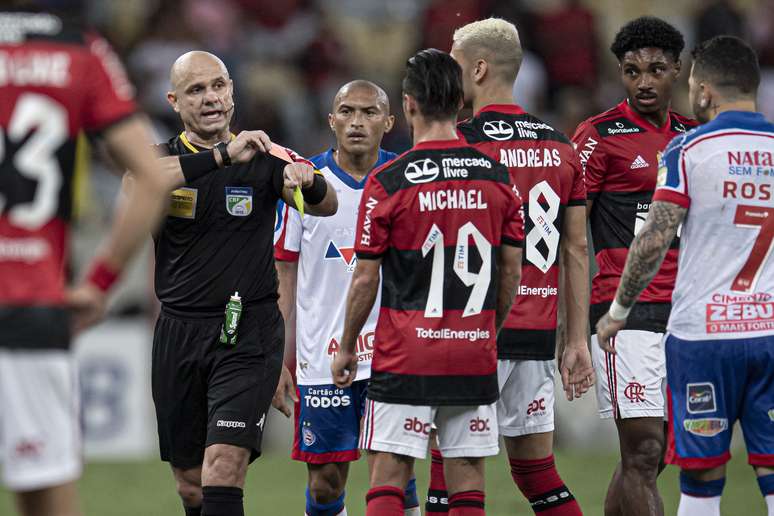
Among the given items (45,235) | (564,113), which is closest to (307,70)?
(564,113)

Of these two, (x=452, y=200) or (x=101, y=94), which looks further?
(x=452, y=200)

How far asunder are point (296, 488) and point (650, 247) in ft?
21.0

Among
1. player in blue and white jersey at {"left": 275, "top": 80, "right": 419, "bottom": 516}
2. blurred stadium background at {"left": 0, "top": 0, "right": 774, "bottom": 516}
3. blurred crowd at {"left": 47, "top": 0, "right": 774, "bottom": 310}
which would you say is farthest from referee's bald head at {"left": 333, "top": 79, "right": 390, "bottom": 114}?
blurred crowd at {"left": 47, "top": 0, "right": 774, "bottom": 310}

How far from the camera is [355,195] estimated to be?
8.01 m

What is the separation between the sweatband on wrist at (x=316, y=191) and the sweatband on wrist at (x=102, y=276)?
7.74ft

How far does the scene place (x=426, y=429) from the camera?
19.8 ft

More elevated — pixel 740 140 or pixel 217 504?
pixel 740 140

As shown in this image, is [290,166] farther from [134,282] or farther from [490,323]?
[134,282]

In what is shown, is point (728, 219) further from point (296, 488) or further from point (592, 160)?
point (296, 488)

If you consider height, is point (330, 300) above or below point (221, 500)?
above

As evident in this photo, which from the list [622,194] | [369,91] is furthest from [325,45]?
[622,194]

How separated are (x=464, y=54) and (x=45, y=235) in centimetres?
309

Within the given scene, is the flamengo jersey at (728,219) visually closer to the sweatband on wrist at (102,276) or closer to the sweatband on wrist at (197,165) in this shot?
the sweatband on wrist at (197,165)

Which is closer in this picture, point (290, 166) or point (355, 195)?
point (290, 166)
